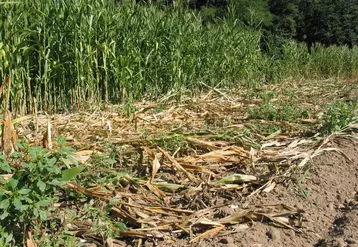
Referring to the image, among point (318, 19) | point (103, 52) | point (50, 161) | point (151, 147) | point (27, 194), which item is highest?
point (50, 161)

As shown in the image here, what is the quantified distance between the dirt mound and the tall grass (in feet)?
8.10

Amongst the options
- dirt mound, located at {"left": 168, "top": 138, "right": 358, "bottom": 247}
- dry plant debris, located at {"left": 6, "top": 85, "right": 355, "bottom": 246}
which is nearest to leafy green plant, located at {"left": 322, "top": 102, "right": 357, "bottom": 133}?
dry plant debris, located at {"left": 6, "top": 85, "right": 355, "bottom": 246}

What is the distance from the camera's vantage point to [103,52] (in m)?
4.82

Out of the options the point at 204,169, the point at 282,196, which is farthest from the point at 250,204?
the point at 204,169

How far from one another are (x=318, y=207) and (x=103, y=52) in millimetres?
3292

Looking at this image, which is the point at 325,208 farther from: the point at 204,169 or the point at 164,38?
the point at 164,38

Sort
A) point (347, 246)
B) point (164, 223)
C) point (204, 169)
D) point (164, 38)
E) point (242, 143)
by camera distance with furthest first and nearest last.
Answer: point (164, 38), point (242, 143), point (204, 169), point (164, 223), point (347, 246)

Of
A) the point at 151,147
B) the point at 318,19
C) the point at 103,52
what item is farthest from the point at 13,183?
the point at 318,19

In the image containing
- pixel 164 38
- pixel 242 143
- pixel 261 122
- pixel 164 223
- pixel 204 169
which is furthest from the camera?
pixel 164 38

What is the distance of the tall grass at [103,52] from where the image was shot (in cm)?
426

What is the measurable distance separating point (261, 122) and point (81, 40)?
7.69ft

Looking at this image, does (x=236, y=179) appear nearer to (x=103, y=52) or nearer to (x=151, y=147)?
(x=151, y=147)

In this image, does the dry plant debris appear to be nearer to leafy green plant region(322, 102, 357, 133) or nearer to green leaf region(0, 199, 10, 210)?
leafy green plant region(322, 102, 357, 133)

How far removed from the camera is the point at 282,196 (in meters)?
2.46
